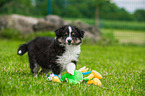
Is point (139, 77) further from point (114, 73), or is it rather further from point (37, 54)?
point (37, 54)

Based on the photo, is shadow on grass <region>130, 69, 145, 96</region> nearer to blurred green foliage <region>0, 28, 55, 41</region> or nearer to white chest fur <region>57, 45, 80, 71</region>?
white chest fur <region>57, 45, 80, 71</region>

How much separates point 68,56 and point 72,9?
33.0ft

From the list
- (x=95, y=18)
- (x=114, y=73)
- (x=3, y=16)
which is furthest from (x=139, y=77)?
(x=3, y=16)

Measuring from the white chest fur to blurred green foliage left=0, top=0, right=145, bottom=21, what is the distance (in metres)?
9.73

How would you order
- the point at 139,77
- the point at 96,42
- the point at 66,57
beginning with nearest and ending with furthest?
the point at 66,57, the point at 139,77, the point at 96,42

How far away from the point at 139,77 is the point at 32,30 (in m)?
8.29

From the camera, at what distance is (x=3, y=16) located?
12.2 metres

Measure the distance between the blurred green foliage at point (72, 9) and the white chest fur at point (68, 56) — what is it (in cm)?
973

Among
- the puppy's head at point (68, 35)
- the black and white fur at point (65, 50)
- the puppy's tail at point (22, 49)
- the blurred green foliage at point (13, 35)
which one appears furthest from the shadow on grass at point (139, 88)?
the blurred green foliage at point (13, 35)

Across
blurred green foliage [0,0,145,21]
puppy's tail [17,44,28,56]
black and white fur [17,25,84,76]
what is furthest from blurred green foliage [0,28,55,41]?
black and white fur [17,25,84,76]

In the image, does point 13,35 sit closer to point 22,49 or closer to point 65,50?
point 22,49

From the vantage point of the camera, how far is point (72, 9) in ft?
43.7

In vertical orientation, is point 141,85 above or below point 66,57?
below

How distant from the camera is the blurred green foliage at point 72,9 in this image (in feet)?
42.4
